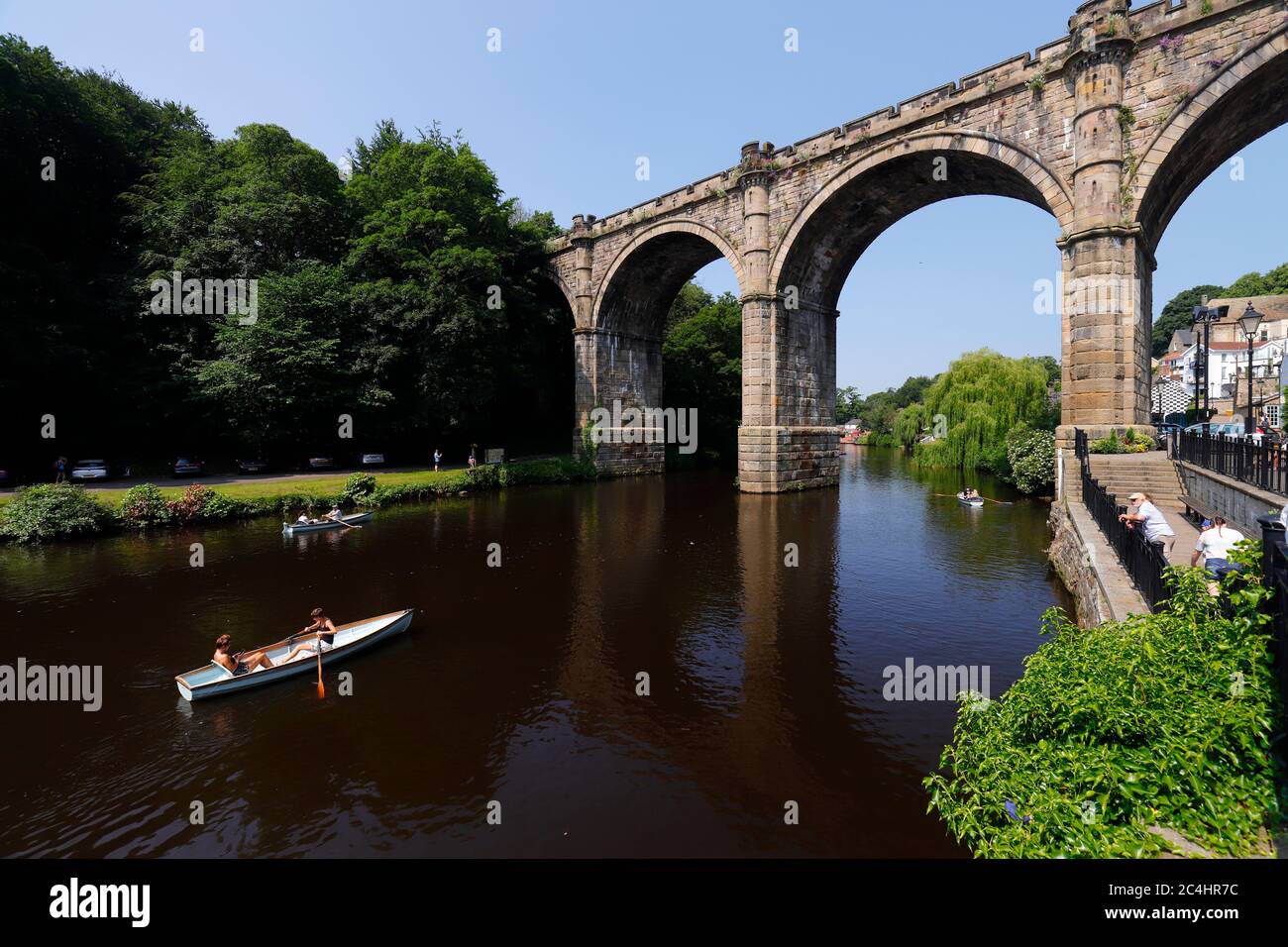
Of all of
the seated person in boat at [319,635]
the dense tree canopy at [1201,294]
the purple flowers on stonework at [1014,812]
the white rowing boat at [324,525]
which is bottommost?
the seated person in boat at [319,635]

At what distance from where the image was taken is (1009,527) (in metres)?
18.7

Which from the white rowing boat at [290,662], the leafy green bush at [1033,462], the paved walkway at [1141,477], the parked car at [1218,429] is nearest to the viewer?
the white rowing boat at [290,662]

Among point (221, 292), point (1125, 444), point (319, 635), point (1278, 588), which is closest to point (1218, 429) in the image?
point (1125, 444)

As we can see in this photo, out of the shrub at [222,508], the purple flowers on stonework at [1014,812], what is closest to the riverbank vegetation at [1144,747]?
the purple flowers on stonework at [1014,812]

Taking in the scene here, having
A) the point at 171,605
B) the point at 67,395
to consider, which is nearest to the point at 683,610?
the point at 171,605

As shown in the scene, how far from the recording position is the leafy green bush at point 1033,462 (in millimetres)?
25125

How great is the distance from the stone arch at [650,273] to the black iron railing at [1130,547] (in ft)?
63.1

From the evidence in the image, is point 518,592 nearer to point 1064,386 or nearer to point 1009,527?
point 1009,527

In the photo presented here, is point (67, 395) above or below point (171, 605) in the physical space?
above

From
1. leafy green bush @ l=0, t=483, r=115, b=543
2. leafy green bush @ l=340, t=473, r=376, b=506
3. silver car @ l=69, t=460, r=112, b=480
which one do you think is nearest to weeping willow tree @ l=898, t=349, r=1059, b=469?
leafy green bush @ l=340, t=473, r=376, b=506

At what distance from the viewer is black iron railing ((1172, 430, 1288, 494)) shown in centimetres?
968

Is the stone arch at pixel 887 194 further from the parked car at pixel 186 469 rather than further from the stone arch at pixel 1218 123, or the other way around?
the parked car at pixel 186 469
